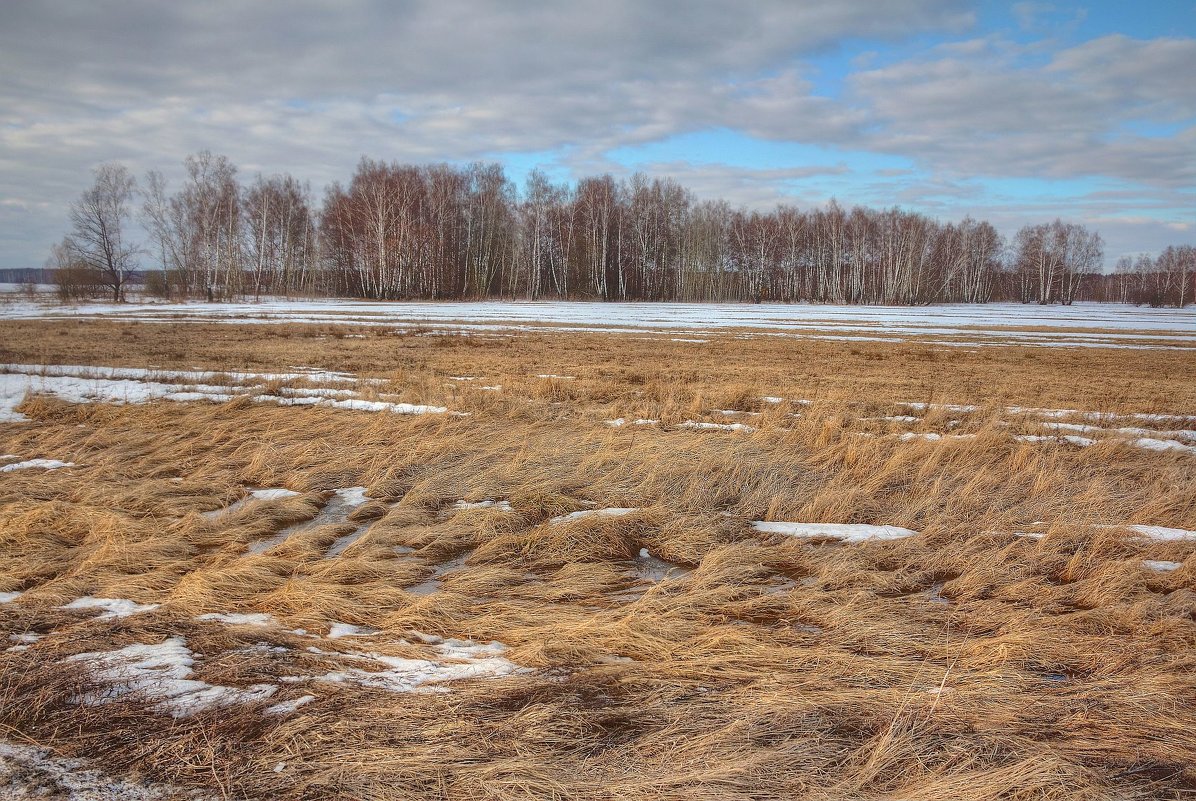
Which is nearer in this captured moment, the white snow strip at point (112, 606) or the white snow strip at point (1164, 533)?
the white snow strip at point (112, 606)

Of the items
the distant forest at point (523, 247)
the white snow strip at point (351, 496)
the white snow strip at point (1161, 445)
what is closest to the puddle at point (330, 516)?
the white snow strip at point (351, 496)

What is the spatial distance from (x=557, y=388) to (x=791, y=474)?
5733 millimetres

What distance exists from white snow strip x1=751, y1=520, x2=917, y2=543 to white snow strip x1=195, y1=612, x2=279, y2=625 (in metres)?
3.73

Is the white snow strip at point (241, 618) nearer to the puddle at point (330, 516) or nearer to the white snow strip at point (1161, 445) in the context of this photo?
the puddle at point (330, 516)

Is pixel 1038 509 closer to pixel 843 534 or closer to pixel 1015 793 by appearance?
pixel 843 534

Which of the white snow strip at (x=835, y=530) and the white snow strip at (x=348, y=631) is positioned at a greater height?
the white snow strip at (x=835, y=530)

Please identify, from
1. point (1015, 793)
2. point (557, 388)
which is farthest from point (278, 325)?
point (1015, 793)

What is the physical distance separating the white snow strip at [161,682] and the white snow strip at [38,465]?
491 centimetres

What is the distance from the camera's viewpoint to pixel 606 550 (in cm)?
544

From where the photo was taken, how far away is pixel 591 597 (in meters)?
4.64

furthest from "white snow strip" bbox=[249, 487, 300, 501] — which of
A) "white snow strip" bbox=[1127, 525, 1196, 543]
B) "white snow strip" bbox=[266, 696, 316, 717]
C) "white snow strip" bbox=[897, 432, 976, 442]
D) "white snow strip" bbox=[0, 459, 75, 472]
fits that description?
"white snow strip" bbox=[1127, 525, 1196, 543]

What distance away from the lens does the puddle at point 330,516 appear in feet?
18.2

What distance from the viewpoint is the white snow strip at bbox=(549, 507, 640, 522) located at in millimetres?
5934

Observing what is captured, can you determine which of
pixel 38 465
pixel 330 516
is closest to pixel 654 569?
pixel 330 516
